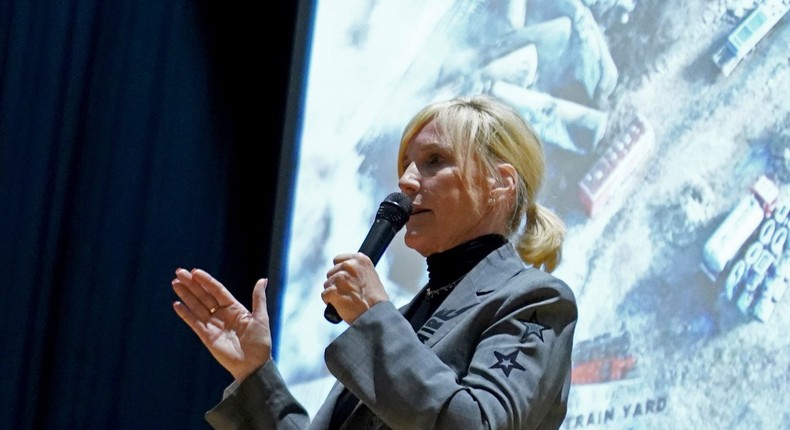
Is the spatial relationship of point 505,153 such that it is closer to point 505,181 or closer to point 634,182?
point 505,181

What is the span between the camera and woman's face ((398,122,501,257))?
4.99ft

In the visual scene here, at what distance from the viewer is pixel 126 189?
320 cm

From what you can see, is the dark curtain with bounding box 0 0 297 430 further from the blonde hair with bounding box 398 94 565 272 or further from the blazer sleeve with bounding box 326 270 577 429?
the blazer sleeve with bounding box 326 270 577 429

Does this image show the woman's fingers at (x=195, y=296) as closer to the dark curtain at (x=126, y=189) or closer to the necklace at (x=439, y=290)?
the necklace at (x=439, y=290)

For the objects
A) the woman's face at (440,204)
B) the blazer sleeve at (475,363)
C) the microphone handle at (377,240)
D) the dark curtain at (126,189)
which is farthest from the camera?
the dark curtain at (126,189)

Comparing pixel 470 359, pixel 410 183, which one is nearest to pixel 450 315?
pixel 470 359

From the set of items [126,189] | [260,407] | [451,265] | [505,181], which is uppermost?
[505,181]

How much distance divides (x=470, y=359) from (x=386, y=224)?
0.21m

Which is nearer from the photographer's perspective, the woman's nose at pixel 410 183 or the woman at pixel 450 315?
the woman at pixel 450 315

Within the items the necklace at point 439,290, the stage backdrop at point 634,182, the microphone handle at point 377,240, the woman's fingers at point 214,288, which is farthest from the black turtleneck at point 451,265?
the stage backdrop at point 634,182

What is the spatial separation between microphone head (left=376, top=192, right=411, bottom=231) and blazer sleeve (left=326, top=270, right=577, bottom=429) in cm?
15

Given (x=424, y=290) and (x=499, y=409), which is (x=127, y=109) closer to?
(x=424, y=290)

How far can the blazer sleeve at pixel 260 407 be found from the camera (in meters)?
1.53

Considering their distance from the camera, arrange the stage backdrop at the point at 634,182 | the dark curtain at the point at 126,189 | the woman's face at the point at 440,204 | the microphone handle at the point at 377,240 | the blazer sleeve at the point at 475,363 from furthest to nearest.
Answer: the dark curtain at the point at 126,189
the stage backdrop at the point at 634,182
the woman's face at the point at 440,204
the microphone handle at the point at 377,240
the blazer sleeve at the point at 475,363
